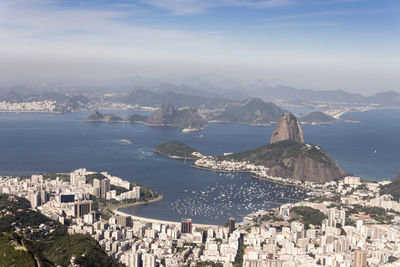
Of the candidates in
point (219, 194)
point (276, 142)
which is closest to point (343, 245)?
point (219, 194)

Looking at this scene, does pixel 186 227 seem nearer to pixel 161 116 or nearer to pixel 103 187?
pixel 103 187

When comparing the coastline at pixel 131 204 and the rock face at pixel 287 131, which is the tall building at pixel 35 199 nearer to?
the coastline at pixel 131 204

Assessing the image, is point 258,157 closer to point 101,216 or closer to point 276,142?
point 276,142

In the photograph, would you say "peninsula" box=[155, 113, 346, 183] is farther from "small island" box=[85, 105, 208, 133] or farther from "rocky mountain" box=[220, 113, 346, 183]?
"small island" box=[85, 105, 208, 133]

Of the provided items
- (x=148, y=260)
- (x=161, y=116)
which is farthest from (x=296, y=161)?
(x=161, y=116)

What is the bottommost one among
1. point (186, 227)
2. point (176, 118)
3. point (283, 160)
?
point (186, 227)

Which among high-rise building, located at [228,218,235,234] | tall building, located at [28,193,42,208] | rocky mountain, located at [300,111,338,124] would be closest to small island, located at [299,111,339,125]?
rocky mountain, located at [300,111,338,124]
